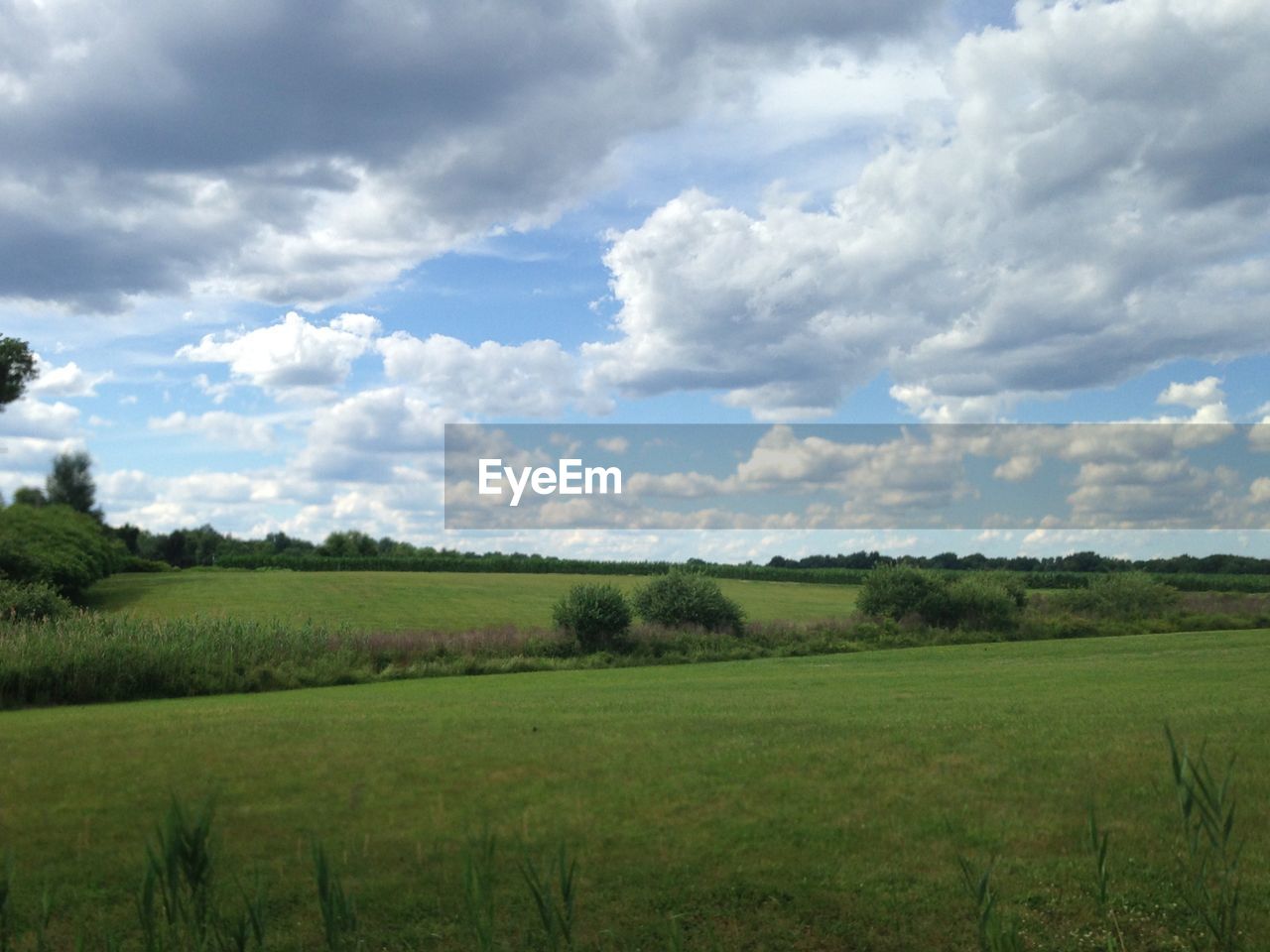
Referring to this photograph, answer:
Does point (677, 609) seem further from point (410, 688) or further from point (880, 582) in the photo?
point (410, 688)

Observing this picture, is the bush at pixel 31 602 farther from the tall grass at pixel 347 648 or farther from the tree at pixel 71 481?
the tree at pixel 71 481

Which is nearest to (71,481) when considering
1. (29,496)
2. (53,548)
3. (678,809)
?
(29,496)

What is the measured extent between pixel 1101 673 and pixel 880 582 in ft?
75.3

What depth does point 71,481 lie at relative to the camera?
298 feet

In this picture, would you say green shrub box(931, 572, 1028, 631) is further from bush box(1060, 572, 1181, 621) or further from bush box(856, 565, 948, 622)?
bush box(1060, 572, 1181, 621)

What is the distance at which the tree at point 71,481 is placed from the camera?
90125mm

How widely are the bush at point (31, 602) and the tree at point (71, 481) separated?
54406mm

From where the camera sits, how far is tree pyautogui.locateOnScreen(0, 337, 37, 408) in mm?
63562

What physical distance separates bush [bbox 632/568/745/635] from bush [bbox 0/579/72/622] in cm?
2073

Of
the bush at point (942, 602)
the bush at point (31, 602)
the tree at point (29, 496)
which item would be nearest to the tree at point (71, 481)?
the tree at point (29, 496)

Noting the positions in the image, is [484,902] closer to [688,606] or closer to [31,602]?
[688,606]

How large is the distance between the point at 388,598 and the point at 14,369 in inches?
1052

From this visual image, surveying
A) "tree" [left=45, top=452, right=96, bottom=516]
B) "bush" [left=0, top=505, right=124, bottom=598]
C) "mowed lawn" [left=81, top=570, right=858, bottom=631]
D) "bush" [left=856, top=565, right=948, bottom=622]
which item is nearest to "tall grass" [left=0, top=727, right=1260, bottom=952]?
"bush" [left=856, top=565, right=948, bottom=622]

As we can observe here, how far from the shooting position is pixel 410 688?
2419 centimetres
